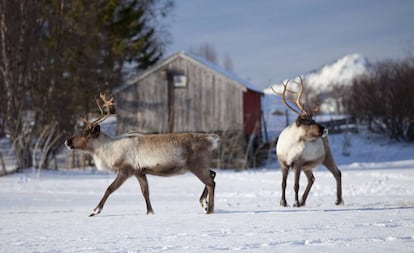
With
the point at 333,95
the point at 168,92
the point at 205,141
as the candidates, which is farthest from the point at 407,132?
the point at 333,95

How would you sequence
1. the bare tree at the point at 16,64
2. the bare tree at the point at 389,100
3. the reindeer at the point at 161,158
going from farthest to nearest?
the bare tree at the point at 389,100
the bare tree at the point at 16,64
the reindeer at the point at 161,158

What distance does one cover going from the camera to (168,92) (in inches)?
1253

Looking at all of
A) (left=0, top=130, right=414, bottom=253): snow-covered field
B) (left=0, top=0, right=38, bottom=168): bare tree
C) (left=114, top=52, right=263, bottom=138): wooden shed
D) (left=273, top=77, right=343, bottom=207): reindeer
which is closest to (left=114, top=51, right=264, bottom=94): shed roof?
(left=114, top=52, right=263, bottom=138): wooden shed

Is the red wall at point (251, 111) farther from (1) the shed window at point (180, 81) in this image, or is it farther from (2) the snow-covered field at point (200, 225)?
(2) the snow-covered field at point (200, 225)

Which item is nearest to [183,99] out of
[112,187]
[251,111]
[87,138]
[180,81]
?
[180,81]

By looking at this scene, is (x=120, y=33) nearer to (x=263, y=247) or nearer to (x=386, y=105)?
(x=386, y=105)

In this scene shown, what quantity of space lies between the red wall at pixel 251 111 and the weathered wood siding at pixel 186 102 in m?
1.23

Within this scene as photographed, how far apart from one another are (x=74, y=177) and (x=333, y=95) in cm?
5302

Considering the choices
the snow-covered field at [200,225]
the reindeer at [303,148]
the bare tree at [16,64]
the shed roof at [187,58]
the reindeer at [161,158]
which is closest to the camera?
the snow-covered field at [200,225]

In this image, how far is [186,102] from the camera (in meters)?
31.6

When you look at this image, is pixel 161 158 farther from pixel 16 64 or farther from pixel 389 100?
pixel 389 100

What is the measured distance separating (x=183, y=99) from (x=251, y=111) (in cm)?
439

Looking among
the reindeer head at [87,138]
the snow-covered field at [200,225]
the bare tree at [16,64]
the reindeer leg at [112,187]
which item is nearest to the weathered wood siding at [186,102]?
the bare tree at [16,64]

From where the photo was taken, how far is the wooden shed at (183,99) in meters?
31.1
